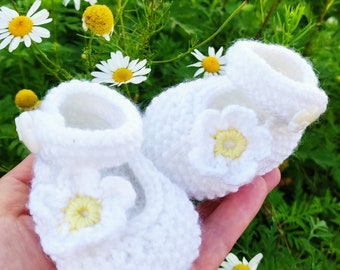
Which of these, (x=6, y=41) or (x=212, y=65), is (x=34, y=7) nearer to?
(x=6, y=41)

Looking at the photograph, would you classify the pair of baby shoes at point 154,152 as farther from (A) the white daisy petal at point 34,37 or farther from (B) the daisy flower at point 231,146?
(A) the white daisy petal at point 34,37

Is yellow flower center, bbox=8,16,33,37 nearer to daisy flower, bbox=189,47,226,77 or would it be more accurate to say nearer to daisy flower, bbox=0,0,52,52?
daisy flower, bbox=0,0,52,52

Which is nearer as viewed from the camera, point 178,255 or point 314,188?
point 178,255

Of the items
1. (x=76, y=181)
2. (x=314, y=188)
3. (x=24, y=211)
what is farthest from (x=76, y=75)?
(x=314, y=188)

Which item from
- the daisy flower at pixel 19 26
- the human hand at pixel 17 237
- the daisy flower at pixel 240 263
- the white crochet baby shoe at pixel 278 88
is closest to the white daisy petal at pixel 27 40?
the daisy flower at pixel 19 26

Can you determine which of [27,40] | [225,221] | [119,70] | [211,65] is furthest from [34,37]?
[225,221]

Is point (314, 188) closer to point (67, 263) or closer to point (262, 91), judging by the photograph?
point (262, 91)

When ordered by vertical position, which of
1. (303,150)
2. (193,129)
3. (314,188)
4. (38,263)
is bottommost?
(314,188)
